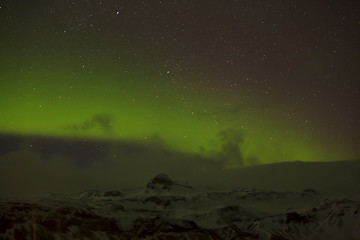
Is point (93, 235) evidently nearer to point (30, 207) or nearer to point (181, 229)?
point (30, 207)

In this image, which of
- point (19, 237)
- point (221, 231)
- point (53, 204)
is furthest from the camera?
point (221, 231)

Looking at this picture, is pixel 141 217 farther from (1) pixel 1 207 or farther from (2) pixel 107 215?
(1) pixel 1 207

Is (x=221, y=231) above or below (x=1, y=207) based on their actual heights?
below

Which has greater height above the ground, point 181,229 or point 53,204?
point 53,204

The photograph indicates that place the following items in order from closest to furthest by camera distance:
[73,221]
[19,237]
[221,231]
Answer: [19,237] < [73,221] < [221,231]

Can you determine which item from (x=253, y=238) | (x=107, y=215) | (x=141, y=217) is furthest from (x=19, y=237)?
(x=253, y=238)

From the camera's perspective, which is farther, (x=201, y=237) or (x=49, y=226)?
(x=201, y=237)

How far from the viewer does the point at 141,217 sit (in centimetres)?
19775

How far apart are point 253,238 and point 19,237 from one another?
10340cm

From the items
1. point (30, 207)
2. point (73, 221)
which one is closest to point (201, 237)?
point (73, 221)

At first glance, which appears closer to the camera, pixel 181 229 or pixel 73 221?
pixel 73 221

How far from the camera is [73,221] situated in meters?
168

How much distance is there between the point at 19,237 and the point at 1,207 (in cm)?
2160

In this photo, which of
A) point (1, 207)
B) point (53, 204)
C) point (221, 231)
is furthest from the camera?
point (221, 231)
